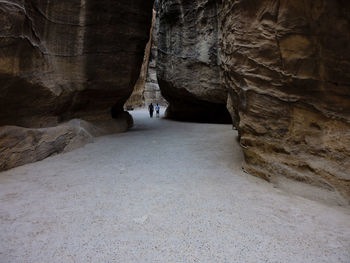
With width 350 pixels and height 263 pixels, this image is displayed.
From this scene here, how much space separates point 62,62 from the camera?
24.1 feet

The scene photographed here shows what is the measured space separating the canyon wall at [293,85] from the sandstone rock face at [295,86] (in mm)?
13

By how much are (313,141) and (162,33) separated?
14240mm

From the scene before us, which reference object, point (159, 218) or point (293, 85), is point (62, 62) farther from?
point (293, 85)

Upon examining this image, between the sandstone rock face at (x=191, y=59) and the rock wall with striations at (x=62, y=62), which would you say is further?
the sandstone rock face at (x=191, y=59)

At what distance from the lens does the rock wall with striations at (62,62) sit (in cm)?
522

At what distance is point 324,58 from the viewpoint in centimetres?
368

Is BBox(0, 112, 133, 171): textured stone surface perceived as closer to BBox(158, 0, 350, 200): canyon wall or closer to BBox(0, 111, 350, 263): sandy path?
BBox(0, 111, 350, 263): sandy path

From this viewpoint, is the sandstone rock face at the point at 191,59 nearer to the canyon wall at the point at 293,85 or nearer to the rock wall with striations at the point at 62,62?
the rock wall with striations at the point at 62,62

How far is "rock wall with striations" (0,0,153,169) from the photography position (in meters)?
5.22

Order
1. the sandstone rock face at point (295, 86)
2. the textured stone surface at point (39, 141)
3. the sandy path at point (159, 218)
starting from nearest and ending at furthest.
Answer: the sandy path at point (159, 218), the sandstone rock face at point (295, 86), the textured stone surface at point (39, 141)

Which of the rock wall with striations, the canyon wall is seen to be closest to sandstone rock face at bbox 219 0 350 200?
the canyon wall

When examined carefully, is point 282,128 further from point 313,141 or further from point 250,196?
point 250,196

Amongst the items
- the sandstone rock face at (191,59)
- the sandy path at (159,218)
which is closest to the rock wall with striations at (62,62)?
the sandy path at (159,218)

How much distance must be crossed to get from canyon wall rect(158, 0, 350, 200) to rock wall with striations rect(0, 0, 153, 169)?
490cm
